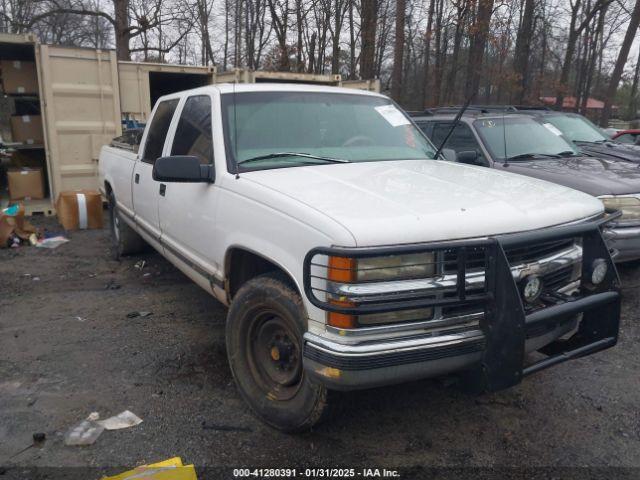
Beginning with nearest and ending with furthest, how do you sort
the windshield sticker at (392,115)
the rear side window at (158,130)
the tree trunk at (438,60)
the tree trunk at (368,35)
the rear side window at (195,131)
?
the rear side window at (195,131)
the windshield sticker at (392,115)
the rear side window at (158,130)
the tree trunk at (368,35)
the tree trunk at (438,60)

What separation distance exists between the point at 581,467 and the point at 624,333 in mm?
2075

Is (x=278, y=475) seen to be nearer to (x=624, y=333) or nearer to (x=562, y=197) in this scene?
(x=562, y=197)

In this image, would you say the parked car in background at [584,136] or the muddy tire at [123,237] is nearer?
the muddy tire at [123,237]

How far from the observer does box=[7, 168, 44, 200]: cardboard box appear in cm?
883

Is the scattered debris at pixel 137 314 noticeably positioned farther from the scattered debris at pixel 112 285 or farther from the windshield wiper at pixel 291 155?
the windshield wiper at pixel 291 155

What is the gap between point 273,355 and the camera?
9.50 ft

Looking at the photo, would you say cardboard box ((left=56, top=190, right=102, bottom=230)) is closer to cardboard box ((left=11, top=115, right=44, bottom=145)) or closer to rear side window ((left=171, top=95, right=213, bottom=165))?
cardboard box ((left=11, top=115, right=44, bottom=145))

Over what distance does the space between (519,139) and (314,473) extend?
199 inches

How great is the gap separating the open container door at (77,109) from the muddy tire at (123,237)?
8.93 feet

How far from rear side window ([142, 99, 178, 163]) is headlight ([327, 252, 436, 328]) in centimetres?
274

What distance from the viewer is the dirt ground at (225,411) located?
272 cm

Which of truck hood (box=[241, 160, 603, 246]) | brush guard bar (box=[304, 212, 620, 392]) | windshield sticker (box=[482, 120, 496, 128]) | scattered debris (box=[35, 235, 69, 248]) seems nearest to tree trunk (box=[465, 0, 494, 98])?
windshield sticker (box=[482, 120, 496, 128])

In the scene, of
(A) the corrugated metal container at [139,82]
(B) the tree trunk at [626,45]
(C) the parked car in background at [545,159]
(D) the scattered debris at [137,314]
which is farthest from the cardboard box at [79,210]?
(B) the tree trunk at [626,45]

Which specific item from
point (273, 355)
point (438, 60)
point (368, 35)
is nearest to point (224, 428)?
point (273, 355)
